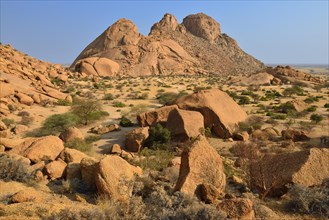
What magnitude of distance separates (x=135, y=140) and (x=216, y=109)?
4959 millimetres

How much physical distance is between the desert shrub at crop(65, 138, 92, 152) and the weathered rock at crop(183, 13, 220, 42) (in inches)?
2851

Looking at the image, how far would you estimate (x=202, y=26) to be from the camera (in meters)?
83.6

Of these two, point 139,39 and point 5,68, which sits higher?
point 139,39

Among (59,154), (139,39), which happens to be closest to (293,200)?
(59,154)

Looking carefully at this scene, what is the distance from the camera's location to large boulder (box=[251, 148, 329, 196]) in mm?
8703

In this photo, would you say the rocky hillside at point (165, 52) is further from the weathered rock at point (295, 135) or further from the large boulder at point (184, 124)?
the weathered rock at point (295, 135)

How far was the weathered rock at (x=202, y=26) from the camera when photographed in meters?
83.4

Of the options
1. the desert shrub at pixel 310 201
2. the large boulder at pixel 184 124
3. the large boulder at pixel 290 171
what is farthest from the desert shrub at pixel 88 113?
the desert shrub at pixel 310 201

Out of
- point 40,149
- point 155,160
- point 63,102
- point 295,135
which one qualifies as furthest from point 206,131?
point 63,102

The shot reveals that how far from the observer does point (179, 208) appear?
663 cm

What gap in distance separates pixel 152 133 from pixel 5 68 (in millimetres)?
20188

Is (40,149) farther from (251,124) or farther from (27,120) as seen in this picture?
(251,124)

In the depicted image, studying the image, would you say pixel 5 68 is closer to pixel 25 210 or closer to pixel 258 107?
pixel 258 107

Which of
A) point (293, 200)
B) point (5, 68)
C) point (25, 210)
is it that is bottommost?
point (293, 200)
